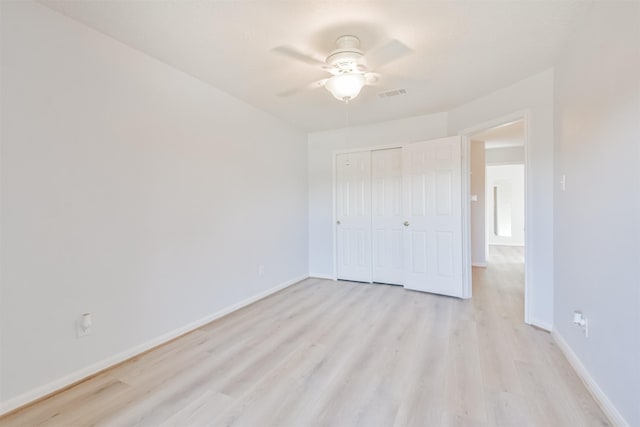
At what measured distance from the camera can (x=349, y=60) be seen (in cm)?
211

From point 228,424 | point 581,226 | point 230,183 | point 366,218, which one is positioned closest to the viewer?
point 228,424

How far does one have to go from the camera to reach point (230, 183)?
3.29 metres

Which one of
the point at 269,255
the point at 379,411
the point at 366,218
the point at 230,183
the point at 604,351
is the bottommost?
the point at 379,411

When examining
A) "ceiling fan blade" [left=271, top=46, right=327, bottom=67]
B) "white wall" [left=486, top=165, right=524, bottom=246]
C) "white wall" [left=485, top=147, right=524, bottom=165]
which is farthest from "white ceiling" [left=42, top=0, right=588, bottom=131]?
"white wall" [left=486, top=165, right=524, bottom=246]

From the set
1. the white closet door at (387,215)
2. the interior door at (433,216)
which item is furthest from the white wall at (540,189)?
the white closet door at (387,215)

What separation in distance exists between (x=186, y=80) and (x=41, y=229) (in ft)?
5.65

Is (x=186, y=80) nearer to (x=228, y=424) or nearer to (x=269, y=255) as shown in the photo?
(x=269, y=255)

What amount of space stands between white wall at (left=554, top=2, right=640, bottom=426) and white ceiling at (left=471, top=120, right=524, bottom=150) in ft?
9.31

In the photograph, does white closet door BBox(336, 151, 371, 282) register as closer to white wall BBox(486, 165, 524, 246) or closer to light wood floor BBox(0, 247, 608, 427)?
light wood floor BBox(0, 247, 608, 427)

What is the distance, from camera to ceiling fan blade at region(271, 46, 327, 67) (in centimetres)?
229

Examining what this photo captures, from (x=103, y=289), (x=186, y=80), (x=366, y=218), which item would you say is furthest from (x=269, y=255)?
(x=186, y=80)

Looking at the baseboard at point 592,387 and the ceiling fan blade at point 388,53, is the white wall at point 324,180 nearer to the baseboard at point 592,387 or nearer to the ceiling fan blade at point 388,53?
the ceiling fan blade at point 388,53

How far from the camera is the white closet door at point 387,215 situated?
14.1 ft

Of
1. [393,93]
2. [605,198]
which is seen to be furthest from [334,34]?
[605,198]
